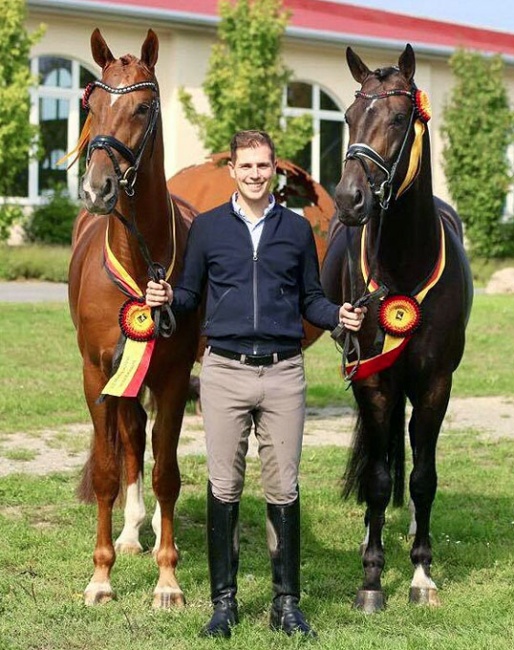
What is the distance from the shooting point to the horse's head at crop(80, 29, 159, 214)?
4.51 metres

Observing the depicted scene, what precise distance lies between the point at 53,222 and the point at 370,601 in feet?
61.2

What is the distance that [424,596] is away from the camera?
5.30 metres

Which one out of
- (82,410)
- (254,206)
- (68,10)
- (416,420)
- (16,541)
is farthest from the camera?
(68,10)

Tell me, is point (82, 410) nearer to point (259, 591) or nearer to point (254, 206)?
point (259, 591)

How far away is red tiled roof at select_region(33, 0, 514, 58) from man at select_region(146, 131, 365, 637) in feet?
61.9

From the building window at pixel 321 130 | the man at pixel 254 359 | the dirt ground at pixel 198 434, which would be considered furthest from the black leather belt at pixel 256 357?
the building window at pixel 321 130

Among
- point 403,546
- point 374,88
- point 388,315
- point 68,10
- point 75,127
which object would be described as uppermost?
point 68,10

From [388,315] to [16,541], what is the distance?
2493 millimetres

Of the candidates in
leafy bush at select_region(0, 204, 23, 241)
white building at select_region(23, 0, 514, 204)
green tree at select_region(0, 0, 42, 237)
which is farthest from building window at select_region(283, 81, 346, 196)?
leafy bush at select_region(0, 204, 23, 241)

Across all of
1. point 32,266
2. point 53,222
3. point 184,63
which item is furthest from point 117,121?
point 184,63

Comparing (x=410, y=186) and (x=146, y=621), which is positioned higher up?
(x=410, y=186)

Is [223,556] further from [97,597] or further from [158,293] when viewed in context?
[158,293]

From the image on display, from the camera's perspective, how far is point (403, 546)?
6398 millimetres

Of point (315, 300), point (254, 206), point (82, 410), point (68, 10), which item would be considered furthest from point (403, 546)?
point (68, 10)
